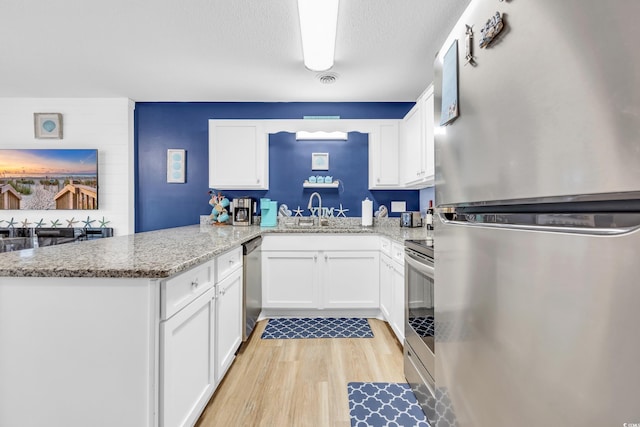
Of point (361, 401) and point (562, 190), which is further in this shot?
point (361, 401)

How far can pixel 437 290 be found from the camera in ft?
3.52

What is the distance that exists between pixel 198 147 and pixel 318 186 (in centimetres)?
154

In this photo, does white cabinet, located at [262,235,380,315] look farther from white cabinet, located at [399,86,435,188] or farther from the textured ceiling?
the textured ceiling

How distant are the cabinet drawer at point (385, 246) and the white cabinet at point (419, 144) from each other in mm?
621

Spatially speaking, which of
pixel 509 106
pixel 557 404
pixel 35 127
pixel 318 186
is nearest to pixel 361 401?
pixel 557 404

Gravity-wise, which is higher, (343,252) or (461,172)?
(461,172)

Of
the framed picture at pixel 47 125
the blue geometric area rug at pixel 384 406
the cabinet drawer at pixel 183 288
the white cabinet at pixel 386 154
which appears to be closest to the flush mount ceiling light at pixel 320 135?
the white cabinet at pixel 386 154

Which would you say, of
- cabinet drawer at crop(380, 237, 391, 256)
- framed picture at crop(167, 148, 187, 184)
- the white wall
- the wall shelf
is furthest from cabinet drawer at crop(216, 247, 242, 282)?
the white wall

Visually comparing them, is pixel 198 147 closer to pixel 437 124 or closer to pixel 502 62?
pixel 437 124

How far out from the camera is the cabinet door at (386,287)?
2.49m

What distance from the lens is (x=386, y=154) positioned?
330 centimetres

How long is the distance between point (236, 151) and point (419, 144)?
1929 mm

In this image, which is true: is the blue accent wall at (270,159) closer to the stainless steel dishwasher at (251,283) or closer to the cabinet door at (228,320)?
the stainless steel dishwasher at (251,283)

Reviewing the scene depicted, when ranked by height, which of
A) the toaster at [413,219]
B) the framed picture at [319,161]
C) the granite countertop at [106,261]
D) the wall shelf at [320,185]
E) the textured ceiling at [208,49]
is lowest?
the granite countertop at [106,261]
